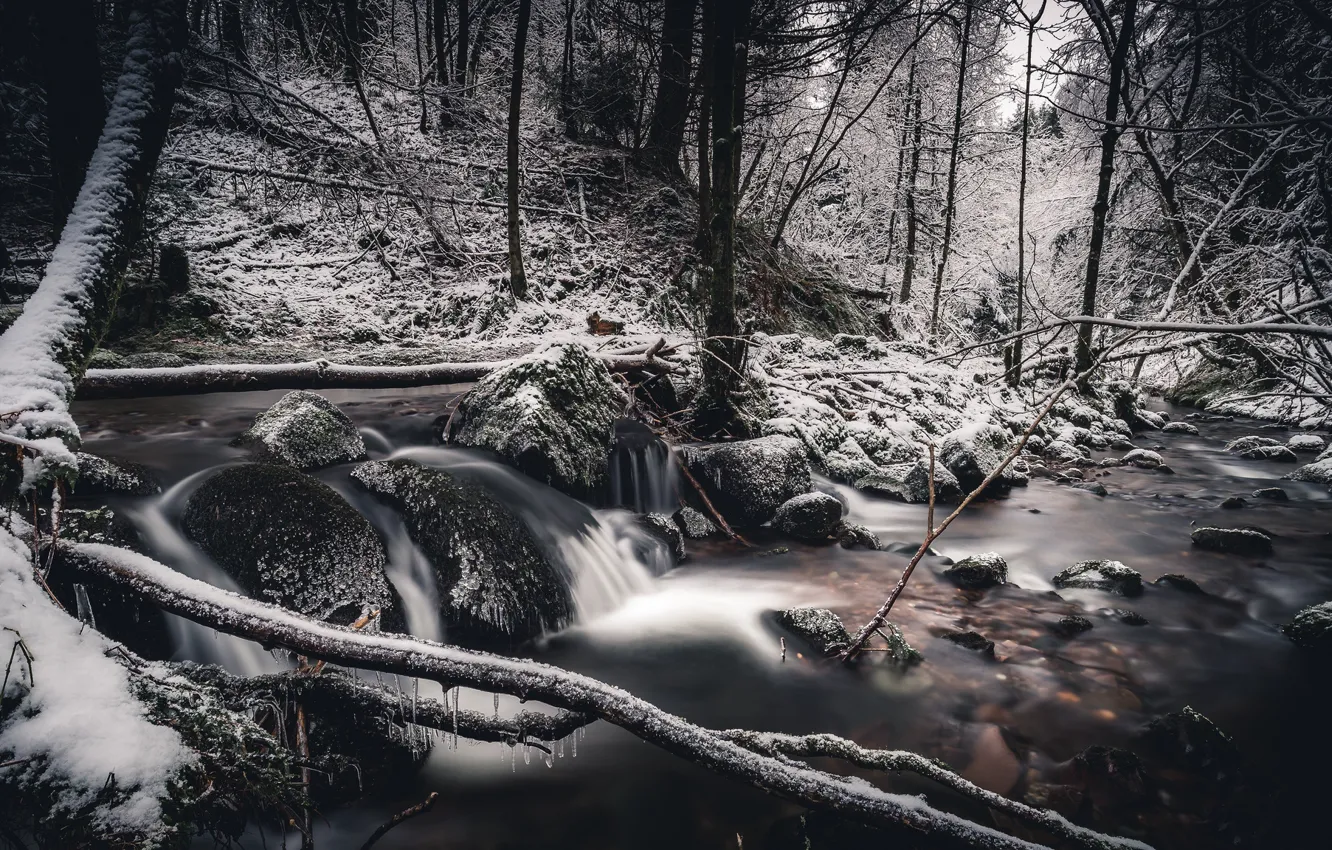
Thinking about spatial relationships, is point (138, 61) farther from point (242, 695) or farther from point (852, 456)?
point (852, 456)

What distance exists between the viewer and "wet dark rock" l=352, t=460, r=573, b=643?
340 cm

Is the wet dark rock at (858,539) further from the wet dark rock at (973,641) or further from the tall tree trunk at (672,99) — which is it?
the tall tree trunk at (672,99)

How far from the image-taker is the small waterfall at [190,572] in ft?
9.18

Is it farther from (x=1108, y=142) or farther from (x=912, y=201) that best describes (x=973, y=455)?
(x=912, y=201)

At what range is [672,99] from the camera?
12.1 meters

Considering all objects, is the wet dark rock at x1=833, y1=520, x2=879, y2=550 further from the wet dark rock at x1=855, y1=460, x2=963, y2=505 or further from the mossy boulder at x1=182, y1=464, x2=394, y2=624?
the mossy boulder at x1=182, y1=464, x2=394, y2=624

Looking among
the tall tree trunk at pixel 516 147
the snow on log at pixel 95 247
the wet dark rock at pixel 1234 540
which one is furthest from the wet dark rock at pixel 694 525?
the tall tree trunk at pixel 516 147

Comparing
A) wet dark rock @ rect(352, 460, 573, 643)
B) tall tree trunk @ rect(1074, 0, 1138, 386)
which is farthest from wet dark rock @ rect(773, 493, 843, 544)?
tall tree trunk @ rect(1074, 0, 1138, 386)

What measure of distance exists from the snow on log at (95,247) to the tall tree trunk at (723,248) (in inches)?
160

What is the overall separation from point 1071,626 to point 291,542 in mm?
4988

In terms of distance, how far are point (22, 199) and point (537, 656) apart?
10970 millimetres

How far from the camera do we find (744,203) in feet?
45.6

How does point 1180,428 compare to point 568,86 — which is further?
point 568,86

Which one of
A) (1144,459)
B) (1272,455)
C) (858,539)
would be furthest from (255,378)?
(1272,455)
